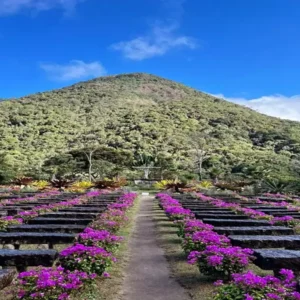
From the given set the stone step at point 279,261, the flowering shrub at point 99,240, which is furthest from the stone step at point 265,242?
the flowering shrub at point 99,240

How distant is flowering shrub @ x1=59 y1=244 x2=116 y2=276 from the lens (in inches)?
228

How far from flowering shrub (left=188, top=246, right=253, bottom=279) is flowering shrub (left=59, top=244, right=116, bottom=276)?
1.33 meters

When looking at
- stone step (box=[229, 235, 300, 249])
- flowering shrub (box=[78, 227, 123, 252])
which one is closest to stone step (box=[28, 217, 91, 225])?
flowering shrub (box=[78, 227, 123, 252])

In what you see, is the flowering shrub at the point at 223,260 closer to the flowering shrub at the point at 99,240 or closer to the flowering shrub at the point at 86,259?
the flowering shrub at the point at 86,259

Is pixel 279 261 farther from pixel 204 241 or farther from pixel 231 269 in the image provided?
pixel 204 241

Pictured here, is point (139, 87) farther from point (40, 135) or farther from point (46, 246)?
point (46, 246)

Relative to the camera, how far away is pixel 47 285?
14.8 feet

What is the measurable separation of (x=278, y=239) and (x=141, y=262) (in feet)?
8.31

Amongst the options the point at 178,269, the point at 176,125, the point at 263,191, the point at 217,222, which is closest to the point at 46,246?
the point at 178,269

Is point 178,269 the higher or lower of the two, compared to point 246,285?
lower

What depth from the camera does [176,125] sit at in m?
85.9

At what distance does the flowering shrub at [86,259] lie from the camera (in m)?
5.79

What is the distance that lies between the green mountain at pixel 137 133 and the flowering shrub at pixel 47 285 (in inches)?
1363


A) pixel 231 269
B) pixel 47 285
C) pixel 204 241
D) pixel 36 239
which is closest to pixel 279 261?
pixel 231 269
